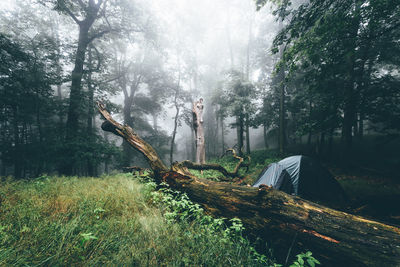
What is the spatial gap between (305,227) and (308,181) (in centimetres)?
388

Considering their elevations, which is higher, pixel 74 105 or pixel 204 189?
pixel 74 105

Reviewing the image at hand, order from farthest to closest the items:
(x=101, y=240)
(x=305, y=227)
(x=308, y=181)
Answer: (x=308, y=181), (x=305, y=227), (x=101, y=240)

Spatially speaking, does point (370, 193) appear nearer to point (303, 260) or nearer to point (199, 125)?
point (303, 260)

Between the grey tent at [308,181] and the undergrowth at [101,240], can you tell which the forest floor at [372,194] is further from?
the undergrowth at [101,240]

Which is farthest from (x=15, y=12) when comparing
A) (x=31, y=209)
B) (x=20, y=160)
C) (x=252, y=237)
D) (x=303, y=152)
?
(x=303, y=152)

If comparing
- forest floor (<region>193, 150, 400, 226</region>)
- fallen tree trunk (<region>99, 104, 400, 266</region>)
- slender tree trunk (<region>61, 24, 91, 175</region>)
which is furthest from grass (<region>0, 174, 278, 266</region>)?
slender tree trunk (<region>61, 24, 91, 175</region>)

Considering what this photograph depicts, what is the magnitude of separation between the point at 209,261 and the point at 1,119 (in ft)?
38.5

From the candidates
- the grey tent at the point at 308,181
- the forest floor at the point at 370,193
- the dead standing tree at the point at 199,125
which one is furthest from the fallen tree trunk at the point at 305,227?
the dead standing tree at the point at 199,125

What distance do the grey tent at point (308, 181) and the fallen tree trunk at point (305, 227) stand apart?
2.73m

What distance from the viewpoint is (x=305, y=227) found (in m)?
1.98

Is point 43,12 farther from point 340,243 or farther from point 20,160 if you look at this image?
point 340,243

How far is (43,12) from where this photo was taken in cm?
1293

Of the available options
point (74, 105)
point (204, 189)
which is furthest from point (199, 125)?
point (74, 105)

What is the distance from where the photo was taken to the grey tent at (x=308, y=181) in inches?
191
